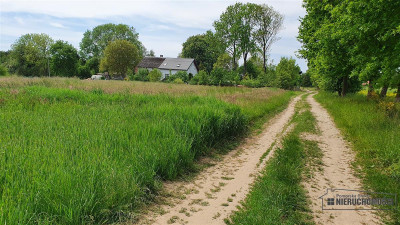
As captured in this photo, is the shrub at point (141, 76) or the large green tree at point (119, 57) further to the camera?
the large green tree at point (119, 57)

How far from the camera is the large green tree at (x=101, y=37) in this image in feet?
238

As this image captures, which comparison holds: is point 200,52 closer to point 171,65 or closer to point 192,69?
point 192,69

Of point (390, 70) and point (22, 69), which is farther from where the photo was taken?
point (22, 69)

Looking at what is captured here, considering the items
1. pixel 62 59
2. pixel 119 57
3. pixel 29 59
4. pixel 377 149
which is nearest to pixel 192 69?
pixel 119 57

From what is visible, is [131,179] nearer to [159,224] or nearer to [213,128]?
[159,224]

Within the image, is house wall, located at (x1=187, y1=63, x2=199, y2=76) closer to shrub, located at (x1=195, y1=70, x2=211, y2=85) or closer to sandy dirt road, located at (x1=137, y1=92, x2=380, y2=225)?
shrub, located at (x1=195, y1=70, x2=211, y2=85)

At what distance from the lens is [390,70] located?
9672mm

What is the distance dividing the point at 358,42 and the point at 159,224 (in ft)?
38.4

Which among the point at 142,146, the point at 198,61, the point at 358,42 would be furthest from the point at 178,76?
the point at 142,146

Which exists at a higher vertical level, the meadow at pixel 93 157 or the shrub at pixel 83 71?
the shrub at pixel 83 71

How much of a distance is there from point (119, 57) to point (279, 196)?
174 ft

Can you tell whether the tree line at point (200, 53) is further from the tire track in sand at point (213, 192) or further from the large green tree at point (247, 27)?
the tire track in sand at point (213, 192)

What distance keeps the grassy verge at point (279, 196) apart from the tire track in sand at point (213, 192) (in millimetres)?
234
